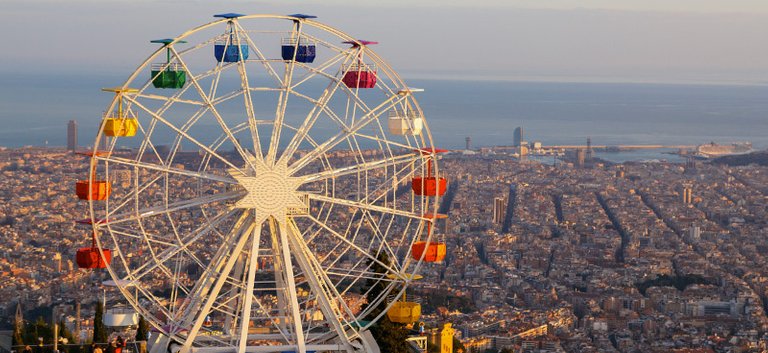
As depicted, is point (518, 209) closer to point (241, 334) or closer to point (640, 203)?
point (640, 203)

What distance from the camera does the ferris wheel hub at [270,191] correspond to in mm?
23016

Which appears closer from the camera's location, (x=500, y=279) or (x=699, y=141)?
(x=500, y=279)

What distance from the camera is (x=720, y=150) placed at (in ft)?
495

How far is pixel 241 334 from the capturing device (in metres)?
23.2

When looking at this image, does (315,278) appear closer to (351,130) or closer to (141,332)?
(351,130)

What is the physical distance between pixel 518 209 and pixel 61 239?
3526cm

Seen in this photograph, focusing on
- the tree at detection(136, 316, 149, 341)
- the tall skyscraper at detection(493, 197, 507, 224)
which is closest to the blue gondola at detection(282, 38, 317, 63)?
the tree at detection(136, 316, 149, 341)

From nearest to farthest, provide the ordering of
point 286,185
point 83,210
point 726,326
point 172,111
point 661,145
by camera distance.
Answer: point 286,185 → point 726,326 → point 83,210 → point 172,111 → point 661,145

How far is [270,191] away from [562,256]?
2273 inches

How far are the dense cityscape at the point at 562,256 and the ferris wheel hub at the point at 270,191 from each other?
17.7 meters

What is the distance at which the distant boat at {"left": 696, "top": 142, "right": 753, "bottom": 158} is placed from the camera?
148 meters

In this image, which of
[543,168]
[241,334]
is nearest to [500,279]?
[241,334]

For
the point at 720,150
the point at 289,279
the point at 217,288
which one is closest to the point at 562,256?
the point at 289,279

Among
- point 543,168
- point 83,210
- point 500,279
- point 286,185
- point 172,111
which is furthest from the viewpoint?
point 172,111
